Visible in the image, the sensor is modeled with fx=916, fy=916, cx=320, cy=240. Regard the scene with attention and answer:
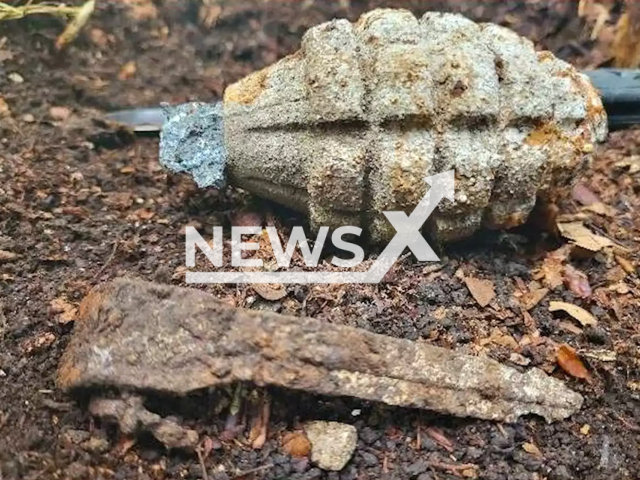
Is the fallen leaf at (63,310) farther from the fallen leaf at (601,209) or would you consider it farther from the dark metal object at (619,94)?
the fallen leaf at (601,209)

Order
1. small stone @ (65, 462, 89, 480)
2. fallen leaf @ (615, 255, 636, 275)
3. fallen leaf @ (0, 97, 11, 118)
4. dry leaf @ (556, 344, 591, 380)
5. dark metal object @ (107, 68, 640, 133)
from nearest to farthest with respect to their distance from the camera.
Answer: small stone @ (65, 462, 89, 480)
dry leaf @ (556, 344, 591, 380)
fallen leaf @ (615, 255, 636, 275)
dark metal object @ (107, 68, 640, 133)
fallen leaf @ (0, 97, 11, 118)

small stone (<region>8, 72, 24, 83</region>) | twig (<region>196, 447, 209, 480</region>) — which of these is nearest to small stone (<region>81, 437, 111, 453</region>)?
twig (<region>196, 447, 209, 480</region>)

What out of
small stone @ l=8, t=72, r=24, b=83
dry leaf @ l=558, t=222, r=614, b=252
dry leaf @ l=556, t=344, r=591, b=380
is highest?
small stone @ l=8, t=72, r=24, b=83

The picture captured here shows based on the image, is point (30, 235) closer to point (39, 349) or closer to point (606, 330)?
point (39, 349)

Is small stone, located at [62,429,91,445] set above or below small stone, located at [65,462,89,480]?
below

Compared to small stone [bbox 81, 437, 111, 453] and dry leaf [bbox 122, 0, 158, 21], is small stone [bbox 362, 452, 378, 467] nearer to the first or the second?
small stone [bbox 81, 437, 111, 453]

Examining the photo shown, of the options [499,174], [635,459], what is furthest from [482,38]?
[635,459]
